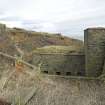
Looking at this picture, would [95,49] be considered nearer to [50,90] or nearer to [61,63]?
[61,63]

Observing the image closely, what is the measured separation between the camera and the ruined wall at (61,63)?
13.5 metres

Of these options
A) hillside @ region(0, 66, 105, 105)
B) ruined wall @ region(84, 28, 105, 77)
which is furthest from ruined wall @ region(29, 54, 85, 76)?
hillside @ region(0, 66, 105, 105)

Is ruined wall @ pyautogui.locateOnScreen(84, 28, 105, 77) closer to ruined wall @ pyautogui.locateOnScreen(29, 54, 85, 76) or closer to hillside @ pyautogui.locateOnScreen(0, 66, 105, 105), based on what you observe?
ruined wall @ pyautogui.locateOnScreen(29, 54, 85, 76)

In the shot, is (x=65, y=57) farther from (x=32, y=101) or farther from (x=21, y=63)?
(x=32, y=101)

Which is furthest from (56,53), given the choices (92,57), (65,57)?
(92,57)

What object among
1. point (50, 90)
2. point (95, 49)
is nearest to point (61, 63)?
point (95, 49)

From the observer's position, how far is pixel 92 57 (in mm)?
12039

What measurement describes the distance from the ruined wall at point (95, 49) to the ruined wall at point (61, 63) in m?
1.25

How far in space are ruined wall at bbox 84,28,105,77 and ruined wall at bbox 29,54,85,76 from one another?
4.09 ft

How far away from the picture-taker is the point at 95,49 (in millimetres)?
11984

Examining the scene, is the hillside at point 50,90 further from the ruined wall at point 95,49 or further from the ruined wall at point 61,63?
the ruined wall at point 61,63

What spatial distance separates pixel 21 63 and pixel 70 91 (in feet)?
6.24

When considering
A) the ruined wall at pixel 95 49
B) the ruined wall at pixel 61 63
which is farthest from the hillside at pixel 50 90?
the ruined wall at pixel 61 63

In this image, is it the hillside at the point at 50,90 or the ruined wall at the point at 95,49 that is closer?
the hillside at the point at 50,90
